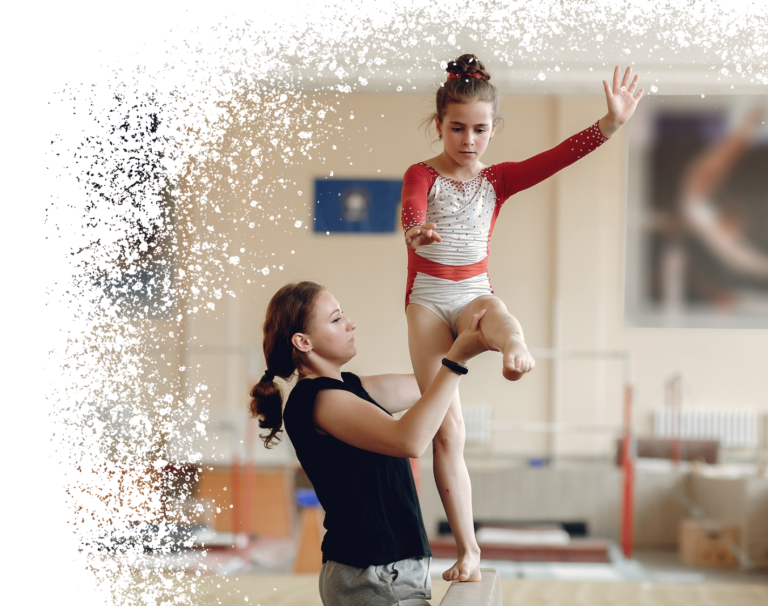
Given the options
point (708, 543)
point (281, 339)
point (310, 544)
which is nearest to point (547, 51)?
point (310, 544)

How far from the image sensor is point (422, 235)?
5.18 feet

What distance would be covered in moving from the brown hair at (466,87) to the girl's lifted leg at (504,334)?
16.0 inches

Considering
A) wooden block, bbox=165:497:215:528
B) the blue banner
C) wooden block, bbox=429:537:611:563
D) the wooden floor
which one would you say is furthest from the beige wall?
the blue banner

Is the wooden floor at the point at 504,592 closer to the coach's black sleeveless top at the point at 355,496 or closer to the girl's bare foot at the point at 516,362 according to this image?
the coach's black sleeveless top at the point at 355,496

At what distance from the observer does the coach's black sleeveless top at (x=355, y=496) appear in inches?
66.7

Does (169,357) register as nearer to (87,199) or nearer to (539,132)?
(539,132)

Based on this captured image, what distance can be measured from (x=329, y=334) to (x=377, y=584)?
536 mm

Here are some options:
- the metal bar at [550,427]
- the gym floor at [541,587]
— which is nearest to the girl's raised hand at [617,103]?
the gym floor at [541,587]

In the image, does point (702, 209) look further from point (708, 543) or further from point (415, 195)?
point (415, 195)

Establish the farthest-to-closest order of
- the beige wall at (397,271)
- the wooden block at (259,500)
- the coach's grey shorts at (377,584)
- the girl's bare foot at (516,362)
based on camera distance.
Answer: the beige wall at (397,271), the wooden block at (259,500), the coach's grey shorts at (377,584), the girl's bare foot at (516,362)

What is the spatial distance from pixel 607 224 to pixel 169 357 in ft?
16.2

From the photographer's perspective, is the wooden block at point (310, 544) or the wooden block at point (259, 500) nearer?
the wooden block at point (310, 544)

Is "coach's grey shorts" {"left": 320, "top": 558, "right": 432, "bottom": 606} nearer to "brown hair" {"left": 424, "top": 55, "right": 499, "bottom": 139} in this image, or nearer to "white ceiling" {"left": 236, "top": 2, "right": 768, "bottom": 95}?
"brown hair" {"left": 424, "top": 55, "right": 499, "bottom": 139}

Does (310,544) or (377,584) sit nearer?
(377,584)
